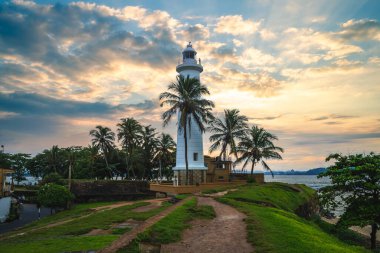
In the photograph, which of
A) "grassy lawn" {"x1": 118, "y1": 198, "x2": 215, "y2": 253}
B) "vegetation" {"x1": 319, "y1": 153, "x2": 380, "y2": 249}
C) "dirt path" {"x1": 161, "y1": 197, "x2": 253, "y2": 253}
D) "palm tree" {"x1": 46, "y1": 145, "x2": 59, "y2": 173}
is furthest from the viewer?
"palm tree" {"x1": 46, "y1": 145, "x2": 59, "y2": 173}

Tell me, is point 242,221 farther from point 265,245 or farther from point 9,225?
point 9,225

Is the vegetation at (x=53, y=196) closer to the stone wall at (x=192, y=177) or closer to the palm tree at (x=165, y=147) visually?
the stone wall at (x=192, y=177)

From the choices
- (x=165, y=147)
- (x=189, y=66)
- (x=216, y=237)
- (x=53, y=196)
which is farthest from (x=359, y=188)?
(x=165, y=147)

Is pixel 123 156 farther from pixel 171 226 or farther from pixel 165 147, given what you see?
pixel 171 226

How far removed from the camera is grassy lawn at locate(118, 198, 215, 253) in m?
12.8

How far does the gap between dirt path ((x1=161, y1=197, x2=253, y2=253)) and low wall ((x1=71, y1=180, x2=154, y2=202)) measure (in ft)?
110

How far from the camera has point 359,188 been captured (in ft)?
66.4

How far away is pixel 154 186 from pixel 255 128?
1844 centimetres

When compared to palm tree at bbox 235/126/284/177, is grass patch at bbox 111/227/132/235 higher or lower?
lower

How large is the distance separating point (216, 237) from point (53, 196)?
1249 inches

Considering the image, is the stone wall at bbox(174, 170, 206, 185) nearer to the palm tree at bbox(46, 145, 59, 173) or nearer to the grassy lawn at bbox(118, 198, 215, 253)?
the grassy lawn at bbox(118, 198, 215, 253)

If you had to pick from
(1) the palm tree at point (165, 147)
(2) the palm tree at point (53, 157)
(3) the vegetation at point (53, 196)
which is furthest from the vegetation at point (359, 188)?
(2) the palm tree at point (53, 157)

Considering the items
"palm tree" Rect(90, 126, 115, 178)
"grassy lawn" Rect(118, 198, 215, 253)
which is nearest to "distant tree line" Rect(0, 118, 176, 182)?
"palm tree" Rect(90, 126, 115, 178)

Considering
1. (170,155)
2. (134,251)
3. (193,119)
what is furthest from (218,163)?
(134,251)
